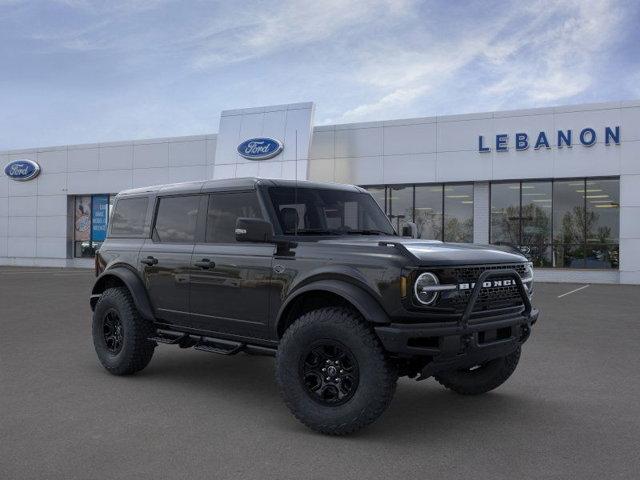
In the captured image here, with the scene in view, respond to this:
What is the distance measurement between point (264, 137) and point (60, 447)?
22903 mm

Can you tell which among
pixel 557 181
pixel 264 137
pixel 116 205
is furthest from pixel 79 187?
pixel 116 205

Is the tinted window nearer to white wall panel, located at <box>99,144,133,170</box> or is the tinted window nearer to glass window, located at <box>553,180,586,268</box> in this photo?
glass window, located at <box>553,180,586,268</box>

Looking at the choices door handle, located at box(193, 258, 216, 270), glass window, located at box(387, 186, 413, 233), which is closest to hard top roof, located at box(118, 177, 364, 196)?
door handle, located at box(193, 258, 216, 270)

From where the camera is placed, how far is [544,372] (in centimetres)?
693

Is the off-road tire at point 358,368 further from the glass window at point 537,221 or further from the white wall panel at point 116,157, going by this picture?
the white wall panel at point 116,157

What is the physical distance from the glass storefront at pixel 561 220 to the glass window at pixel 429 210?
82.1 inches

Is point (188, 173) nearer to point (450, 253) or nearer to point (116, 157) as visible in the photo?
point (116, 157)

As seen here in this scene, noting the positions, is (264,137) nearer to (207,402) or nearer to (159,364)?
(159,364)

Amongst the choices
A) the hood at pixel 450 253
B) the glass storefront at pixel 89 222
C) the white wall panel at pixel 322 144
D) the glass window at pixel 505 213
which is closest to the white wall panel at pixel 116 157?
the glass storefront at pixel 89 222

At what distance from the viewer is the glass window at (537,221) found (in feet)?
77.9

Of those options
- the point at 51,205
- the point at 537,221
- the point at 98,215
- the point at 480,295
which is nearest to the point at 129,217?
the point at 480,295

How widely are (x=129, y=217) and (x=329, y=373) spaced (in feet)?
11.1

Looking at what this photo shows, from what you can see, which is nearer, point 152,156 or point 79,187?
point 152,156

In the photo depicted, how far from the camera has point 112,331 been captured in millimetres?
6832
